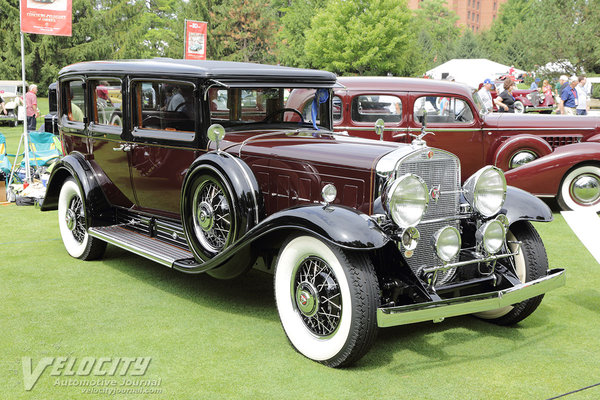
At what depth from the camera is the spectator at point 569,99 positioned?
15398mm

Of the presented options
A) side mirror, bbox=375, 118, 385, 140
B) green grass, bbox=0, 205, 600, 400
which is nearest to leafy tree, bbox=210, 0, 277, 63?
side mirror, bbox=375, 118, 385, 140

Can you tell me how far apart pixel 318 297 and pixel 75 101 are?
3.86m

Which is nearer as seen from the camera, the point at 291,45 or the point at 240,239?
the point at 240,239

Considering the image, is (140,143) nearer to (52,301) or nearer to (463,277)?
(52,301)

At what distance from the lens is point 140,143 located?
5.35 meters

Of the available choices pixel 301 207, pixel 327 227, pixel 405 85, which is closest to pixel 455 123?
pixel 405 85

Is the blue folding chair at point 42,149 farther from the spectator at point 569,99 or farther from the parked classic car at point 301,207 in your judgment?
the spectator at point 569,99

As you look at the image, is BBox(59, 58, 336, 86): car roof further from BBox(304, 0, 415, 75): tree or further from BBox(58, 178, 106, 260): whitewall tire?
BBox(304, 0, 415, 75): tree

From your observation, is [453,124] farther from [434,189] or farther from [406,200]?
[406,200]

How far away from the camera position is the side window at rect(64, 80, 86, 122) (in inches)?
241

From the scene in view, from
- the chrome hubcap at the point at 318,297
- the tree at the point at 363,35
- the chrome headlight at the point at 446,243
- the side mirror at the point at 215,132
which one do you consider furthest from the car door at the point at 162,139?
the tree at the point at 363,35

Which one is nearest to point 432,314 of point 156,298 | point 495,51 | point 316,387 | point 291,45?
point 316,387

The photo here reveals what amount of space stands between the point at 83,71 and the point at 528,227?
4313 millimetres

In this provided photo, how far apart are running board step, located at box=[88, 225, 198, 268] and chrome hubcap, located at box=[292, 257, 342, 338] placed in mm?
1089
